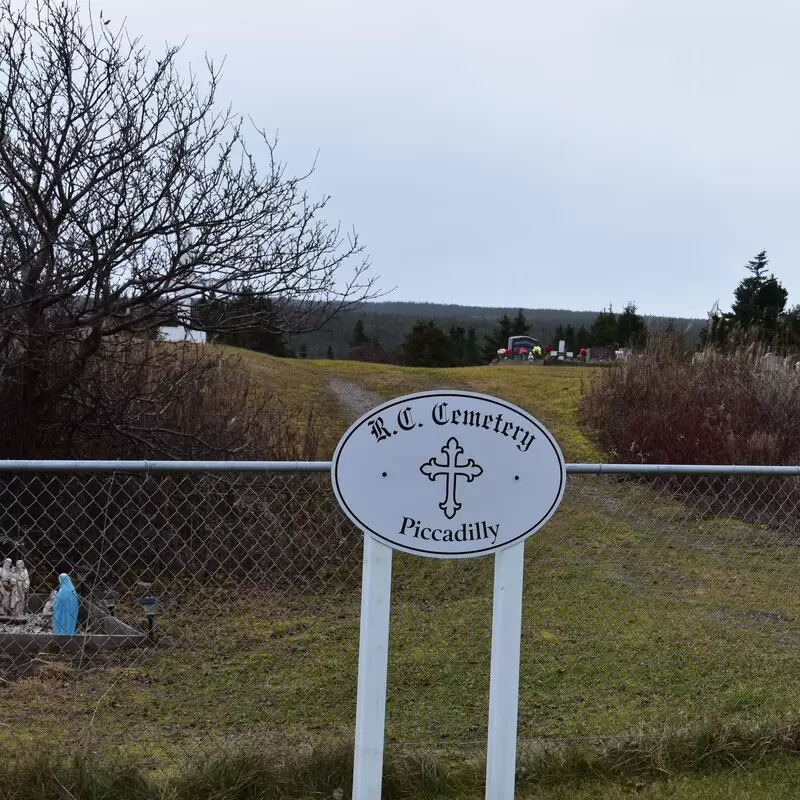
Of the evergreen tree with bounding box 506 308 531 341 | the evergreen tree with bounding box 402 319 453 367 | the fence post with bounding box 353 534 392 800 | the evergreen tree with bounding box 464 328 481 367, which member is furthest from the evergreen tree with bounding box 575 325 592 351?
the fence post with bounding box 353 534 392 800

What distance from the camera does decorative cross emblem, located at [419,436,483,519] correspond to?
2736 millimetres

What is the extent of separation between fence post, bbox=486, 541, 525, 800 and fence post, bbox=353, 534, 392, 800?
0.36 metres

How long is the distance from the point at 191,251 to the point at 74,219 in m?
0.98

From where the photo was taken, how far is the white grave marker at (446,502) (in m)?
2.71

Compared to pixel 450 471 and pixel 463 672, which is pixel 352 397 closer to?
pixel 463 672

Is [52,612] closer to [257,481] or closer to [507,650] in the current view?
[257,481]

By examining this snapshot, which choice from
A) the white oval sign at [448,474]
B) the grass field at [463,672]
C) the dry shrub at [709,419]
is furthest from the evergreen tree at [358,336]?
the white oval sign at [448,474]

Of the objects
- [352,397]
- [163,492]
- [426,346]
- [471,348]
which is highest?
[471,348]

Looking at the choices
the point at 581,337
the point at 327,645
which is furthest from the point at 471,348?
the point at 327,645

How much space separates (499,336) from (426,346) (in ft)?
40.3

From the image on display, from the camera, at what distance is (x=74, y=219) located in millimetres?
7277

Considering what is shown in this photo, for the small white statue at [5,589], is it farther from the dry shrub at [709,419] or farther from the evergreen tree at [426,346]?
the evergreen tree at [426,346]

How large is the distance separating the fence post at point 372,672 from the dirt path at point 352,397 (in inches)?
491

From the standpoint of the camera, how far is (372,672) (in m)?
2.70
